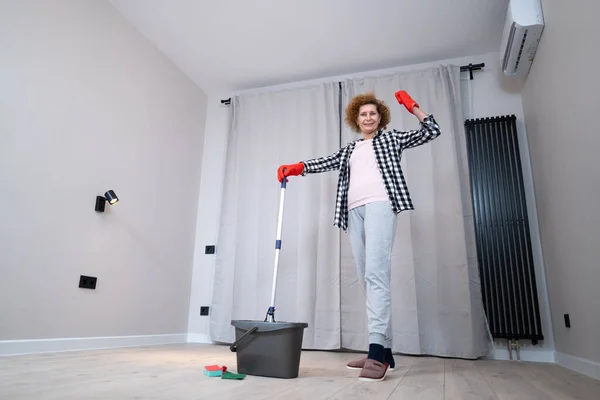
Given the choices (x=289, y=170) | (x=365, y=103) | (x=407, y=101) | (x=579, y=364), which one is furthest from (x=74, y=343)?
(x=579, y=364)

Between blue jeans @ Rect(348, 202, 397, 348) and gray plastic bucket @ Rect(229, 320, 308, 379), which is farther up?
blue jeans @ Rect(348, 202, 397, 348)

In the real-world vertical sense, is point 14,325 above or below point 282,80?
below

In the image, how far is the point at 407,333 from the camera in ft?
9.64

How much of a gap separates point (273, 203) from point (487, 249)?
181cm

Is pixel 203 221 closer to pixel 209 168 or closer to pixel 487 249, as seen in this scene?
pixel 209 168

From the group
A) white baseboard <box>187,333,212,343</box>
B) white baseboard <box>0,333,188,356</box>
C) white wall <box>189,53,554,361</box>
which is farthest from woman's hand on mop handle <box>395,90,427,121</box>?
white baseboard <box>187,333,212,343</box>

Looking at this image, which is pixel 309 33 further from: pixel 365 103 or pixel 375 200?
pixel 375 200

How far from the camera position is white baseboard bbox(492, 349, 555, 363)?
2.78m

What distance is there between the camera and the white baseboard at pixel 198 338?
3.67 meters

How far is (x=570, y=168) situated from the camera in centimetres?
218

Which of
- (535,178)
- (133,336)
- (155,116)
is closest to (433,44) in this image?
(535,178)

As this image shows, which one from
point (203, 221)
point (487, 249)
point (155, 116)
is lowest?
point (487, 249)

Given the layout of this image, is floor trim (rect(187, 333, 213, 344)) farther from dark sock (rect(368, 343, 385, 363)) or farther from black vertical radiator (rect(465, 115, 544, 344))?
black vertical radiator (rect(465, 115, 544, 344))

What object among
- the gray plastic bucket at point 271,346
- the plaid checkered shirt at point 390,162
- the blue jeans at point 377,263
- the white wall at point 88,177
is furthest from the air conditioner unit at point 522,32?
the white wall at point 88,177
